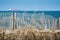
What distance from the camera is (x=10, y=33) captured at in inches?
63.0

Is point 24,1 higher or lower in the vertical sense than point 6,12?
higher

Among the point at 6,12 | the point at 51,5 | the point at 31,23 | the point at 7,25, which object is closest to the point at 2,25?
the point at 7,25

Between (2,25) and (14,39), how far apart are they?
0.23 m

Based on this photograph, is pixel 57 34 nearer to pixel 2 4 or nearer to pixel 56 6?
pixel 56 6

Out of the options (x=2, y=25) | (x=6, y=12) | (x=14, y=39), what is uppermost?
(x=6, y=12)

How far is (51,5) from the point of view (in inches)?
64.4

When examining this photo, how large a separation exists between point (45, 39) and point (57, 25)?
226 mm

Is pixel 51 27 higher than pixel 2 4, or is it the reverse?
pixel 2 4

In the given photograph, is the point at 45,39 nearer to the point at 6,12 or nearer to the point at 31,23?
the point at 31,23

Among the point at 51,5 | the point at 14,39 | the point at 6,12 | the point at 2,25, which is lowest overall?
the point at 14,39

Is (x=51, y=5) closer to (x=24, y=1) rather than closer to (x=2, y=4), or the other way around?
(x=24, y=1)

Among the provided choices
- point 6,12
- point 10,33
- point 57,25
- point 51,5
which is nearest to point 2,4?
point 6,12

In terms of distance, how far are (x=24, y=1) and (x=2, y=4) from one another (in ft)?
0.92

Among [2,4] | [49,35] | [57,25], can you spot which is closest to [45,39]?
[49,35]
